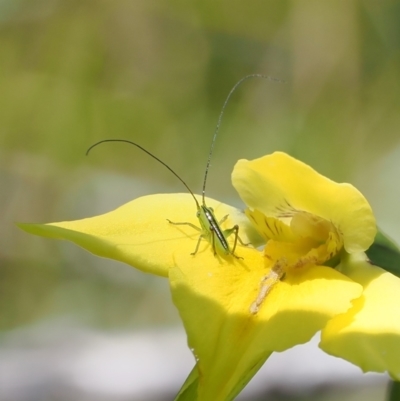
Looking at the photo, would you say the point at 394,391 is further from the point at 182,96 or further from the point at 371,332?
the point at 182,96

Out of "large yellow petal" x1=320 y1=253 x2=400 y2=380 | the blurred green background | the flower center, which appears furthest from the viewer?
the blurred green background

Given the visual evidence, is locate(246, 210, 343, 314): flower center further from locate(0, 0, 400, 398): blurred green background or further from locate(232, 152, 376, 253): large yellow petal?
locate(0, 0, 400, 398): blurred green background

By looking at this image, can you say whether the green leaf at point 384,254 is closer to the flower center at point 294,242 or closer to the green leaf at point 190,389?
the flower center at point 294,242

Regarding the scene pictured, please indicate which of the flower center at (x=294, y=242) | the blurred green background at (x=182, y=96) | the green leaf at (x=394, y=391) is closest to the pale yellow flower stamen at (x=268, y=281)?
the flower center at (x=294, y=242)

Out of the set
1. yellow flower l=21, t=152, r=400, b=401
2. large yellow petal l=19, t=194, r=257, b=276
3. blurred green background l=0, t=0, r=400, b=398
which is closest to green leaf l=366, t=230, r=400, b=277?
yellow flower l=21, t=152, r=400, b=401

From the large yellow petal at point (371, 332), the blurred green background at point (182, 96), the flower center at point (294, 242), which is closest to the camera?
the large yellow petal at point (371, 332)

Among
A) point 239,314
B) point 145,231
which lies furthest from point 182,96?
point 239,314

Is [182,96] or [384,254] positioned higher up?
[182,96]

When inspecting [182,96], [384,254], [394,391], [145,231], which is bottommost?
[394,391]
